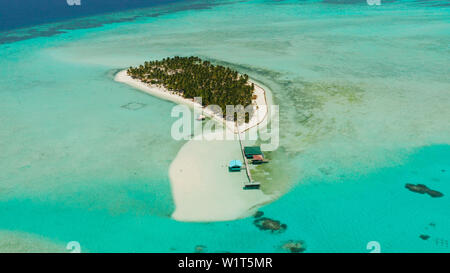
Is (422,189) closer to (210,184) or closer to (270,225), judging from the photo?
(270,225)

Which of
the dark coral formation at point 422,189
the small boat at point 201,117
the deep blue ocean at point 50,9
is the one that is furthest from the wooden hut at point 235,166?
the deep blue ocean at point 50,9

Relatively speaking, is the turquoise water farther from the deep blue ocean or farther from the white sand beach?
the deep blue ocean

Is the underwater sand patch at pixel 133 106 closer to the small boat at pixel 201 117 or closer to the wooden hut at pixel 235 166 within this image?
the small boat at pixel 201 117

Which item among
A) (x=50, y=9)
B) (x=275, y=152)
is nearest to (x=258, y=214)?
(x=275, y=152)

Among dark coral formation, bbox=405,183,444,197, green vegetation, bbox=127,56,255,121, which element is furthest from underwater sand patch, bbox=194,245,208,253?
green vegetation, bbox=127,56,255,121

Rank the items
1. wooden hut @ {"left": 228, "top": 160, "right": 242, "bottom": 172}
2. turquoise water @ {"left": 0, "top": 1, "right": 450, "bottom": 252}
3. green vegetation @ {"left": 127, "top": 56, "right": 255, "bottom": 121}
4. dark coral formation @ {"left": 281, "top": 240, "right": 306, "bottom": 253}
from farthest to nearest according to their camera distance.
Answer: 1. green vegetation @ {"left": 127, "top": 56, "right": 255, "bottom": 121}
2. wooden hut @ {"left": 228, "top": 160, "right": 242, "bottom": 172}
3. turquoise water @ {"left": 0, "top": 1, "right": 450, "bottom": 252}
4. dark coral formation @ {"left": 281, "top": 240, "right": 306, "bottom": 253}

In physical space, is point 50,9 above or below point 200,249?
above

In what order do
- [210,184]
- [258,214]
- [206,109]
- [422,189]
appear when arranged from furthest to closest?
[206,109]
[210,184]
[422,189]
[258,214]

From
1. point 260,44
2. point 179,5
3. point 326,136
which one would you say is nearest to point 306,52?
point 260,44
